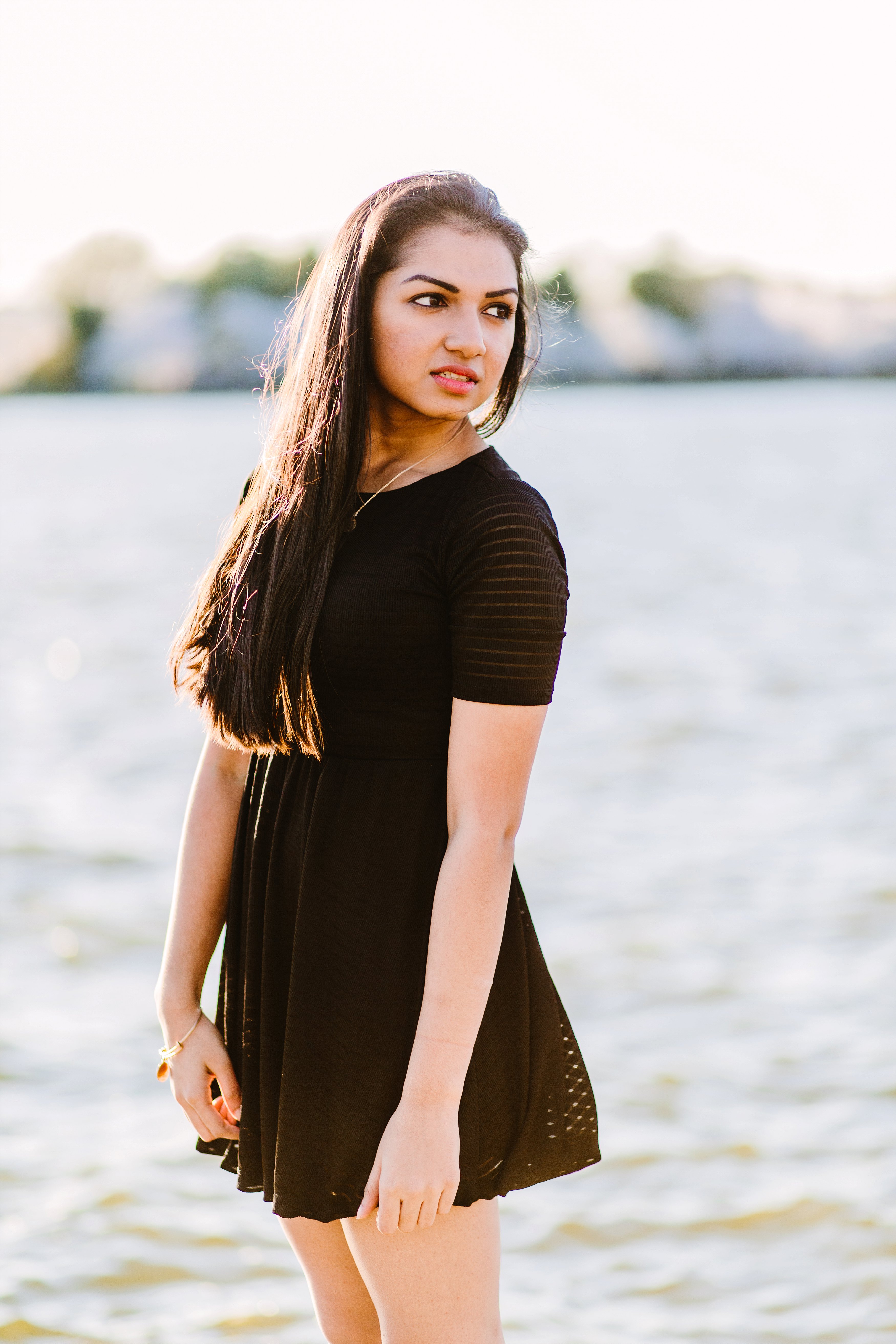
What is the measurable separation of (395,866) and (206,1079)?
0.43 metres

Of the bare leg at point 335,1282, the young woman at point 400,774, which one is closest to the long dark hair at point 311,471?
the young woman at point 400,774

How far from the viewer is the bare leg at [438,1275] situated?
147 cm

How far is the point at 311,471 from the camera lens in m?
1.56

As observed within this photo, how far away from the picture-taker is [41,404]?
A: 46.1 meters

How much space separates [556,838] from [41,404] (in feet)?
144

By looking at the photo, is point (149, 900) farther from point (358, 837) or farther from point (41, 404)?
point (41, 404)

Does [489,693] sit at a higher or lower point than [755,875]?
higher

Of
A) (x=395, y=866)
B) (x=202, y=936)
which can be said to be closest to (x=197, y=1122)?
(x=202, y=936)

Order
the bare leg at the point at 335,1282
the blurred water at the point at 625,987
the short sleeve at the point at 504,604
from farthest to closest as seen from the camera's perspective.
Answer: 1. the blurred water at the point at 625,987
2. the bare leg at the point at 335,1282
3. the short sleeve at the point at 504,604

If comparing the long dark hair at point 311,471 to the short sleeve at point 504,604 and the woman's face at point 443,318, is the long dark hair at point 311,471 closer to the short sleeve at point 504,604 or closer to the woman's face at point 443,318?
the woman's face at point 443,318

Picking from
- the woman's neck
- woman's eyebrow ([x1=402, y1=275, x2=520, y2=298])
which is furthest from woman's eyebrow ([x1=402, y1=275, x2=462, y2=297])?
the woman's neck

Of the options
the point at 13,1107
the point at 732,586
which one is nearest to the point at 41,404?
the point at 732,586

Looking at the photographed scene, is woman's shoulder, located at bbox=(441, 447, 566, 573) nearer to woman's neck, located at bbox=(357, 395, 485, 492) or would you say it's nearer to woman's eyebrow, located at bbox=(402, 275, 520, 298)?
woman's neck, located at bbox=(357, 395, 485, 492)

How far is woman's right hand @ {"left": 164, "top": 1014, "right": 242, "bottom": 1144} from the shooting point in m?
1.67
